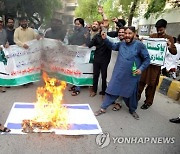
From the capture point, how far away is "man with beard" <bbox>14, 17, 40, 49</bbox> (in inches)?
261

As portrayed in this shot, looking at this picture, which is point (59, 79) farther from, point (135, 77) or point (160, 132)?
point (160, 132)

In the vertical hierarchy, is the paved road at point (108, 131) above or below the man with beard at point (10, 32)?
below

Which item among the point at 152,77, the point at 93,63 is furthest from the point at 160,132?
the point at 93,63

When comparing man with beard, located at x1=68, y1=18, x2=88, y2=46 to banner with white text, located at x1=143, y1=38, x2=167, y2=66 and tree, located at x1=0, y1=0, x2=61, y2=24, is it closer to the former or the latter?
banner with white text, located at x1=143, y1=38, x2=167, y2=66

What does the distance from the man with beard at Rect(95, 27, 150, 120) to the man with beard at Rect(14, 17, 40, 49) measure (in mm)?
2559

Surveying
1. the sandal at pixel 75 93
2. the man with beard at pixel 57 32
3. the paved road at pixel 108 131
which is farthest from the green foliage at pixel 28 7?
the paved road at pixel 108 131

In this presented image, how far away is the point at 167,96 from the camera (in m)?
7.17

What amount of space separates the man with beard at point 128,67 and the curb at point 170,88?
7.12 feet

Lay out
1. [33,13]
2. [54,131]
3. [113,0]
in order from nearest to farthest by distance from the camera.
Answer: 1. [54,131]
2. [33,13]
3. [113,0]

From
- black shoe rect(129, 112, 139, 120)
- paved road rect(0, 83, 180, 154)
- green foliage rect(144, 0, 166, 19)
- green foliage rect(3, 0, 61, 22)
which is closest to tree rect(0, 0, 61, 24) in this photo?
green foliage rect(3, 0, 61, 22)

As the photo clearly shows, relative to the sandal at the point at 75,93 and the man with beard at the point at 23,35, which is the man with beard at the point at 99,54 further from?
the man with beard at the point at 23,35

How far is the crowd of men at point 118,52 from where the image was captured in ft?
16.1

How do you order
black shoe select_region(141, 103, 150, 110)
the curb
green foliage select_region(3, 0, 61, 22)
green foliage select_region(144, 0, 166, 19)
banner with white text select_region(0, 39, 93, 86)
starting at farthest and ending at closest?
green foliage select_region(144, 0, 166, 19)
green foliage select_region(3, 0, 61, 22)
the curb
banner with white text select_region(0, 39, 93, 86)
black shoe select_region(141, 103, 150, 110)

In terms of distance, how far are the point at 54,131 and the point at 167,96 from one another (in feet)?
13.4
